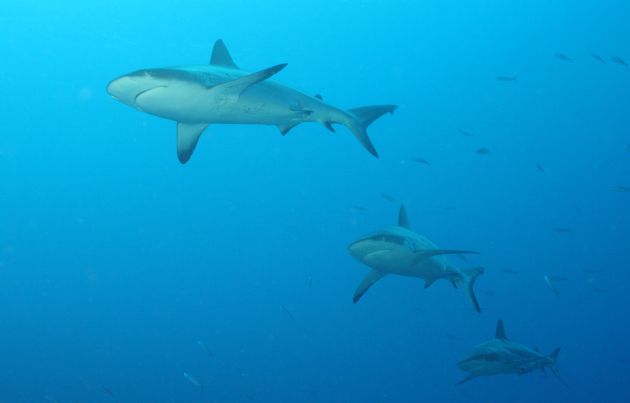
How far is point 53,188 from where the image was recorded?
336ft

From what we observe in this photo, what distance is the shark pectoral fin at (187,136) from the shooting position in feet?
17.1

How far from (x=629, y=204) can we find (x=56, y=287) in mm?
77818

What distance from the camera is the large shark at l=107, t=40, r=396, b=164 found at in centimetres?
403

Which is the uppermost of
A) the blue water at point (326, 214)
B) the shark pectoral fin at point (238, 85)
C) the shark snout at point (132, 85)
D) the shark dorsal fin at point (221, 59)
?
the shark snout at point (132, 85)

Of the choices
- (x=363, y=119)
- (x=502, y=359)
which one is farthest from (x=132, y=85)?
(x=502, y=359)

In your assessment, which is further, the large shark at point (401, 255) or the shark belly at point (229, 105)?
the large shark at point (401, 255)

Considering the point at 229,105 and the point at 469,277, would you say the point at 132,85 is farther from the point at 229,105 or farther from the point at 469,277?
the point at 469,277

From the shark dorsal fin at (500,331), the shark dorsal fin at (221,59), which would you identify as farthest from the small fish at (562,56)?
the shark dorsal fin at (221,59)

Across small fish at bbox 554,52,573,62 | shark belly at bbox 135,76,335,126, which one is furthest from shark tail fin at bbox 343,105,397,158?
small fish at bbox 554,52,573,62

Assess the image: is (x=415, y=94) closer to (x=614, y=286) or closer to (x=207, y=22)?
(x=207, y=22)

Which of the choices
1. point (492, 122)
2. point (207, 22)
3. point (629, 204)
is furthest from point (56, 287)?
point (629, 204)

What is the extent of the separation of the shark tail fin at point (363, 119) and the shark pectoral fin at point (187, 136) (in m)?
1.86

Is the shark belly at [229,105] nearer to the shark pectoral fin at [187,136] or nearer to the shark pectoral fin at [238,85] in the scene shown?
the shark pectoral fin at [238,85]

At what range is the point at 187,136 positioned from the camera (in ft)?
17.5
